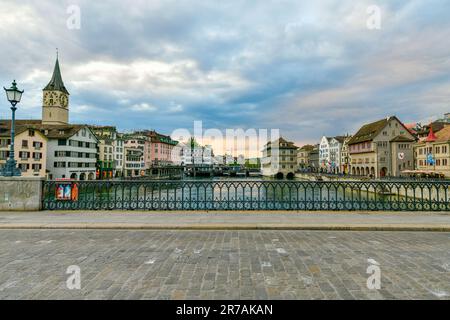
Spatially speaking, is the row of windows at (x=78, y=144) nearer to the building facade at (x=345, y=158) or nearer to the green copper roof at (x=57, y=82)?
the green copper roof at (x=57, y=82)

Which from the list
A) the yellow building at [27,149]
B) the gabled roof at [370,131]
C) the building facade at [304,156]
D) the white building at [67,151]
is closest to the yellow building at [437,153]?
the gabled roof at [370,131]

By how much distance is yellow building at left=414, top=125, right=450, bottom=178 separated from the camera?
56.9 metres

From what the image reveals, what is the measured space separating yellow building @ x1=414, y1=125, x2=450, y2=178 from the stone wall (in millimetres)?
65650

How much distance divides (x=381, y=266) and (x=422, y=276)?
72 centimetres

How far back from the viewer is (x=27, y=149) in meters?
58.0

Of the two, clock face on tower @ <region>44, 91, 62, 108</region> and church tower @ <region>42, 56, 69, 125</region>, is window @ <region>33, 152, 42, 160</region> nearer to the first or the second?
church tower @ <region>42, 56, 69, 125</region>

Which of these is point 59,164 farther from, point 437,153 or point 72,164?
point 437,153

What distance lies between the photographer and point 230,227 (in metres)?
9.12

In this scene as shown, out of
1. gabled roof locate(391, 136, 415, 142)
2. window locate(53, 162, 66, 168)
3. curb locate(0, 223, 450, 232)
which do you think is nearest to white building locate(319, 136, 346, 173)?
gabled roof locate(391, 136, 415, 142)

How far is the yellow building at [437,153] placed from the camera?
2239 inches

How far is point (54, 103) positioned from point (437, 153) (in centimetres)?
11788

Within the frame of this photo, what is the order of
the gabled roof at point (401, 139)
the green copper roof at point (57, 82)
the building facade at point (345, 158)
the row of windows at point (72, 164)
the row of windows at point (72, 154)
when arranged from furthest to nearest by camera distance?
the building facade at point (345, 158), the green copper roof at point (57, 82), the gabled roof at point (401, 139), the row of windows at point (72, 164), the row of windows at point (72, 154)
